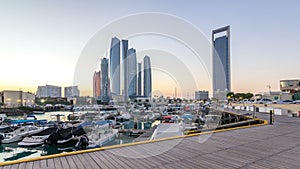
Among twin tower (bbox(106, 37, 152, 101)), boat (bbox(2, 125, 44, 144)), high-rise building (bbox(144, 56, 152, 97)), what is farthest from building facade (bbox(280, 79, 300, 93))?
boat (bbox(2, 125, 44, 144))

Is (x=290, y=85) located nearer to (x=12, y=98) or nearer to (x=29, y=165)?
(x=29, y=165)

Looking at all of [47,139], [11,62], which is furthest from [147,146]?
[11,62]

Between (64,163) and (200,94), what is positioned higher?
(200,94)

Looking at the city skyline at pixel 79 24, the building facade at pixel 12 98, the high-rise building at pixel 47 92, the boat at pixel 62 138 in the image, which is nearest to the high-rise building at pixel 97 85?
the city skyline at pixel 79 24

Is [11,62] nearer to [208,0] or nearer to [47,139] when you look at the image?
[47,139]

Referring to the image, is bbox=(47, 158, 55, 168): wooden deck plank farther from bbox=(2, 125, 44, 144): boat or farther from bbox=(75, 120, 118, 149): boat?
bbox=(2, 125, 44, 144): boat

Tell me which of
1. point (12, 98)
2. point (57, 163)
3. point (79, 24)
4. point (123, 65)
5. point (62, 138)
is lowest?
point (62, 138)

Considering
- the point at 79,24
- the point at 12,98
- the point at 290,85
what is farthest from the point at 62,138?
the point at 12,98

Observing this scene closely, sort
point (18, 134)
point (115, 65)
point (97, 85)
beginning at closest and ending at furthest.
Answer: point (97, 85), point (115, 65), point (18, 134)

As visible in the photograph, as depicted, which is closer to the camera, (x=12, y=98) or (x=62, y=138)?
(x=62, y=138)

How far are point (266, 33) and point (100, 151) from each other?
2773 centimetres

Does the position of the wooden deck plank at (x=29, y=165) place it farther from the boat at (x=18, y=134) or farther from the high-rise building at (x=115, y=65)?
the boat at (x=18, y=134)

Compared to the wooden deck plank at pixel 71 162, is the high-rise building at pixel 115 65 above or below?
above

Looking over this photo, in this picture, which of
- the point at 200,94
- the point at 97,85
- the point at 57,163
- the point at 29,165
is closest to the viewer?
the point at 29,165
